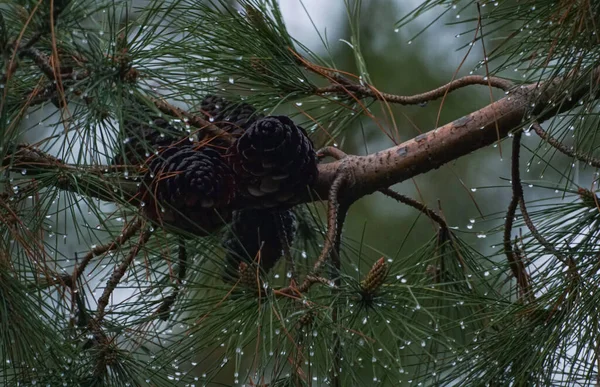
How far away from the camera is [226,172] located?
953 millimetres

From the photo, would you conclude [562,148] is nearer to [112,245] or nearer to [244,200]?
[244,200]

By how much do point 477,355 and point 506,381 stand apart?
4 centimetres

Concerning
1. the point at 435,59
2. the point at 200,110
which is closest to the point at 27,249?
the point at 200,110

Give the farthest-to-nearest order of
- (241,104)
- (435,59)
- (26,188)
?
(435,59) → (241,104) → (26,188)

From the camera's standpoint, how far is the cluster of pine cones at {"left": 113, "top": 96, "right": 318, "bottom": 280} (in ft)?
3.05

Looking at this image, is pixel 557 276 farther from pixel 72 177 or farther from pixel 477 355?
pixel 72 177

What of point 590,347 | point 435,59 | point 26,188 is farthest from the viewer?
point 435,59

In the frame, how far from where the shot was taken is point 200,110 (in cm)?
99

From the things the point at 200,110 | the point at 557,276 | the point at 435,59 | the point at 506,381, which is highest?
the point at 435,59

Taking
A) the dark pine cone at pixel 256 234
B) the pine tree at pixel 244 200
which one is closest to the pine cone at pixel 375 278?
the pine tree at pixel 244 200

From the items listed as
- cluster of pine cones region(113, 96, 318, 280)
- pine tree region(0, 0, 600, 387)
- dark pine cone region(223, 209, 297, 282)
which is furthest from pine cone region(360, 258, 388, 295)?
dark pine cone region(223, 209, 297, 282)

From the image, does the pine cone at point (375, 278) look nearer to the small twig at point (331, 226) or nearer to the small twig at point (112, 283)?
the small twig at point (331, 226)

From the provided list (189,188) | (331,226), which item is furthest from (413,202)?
(189,188)

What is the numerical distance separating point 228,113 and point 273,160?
109 millimetres
